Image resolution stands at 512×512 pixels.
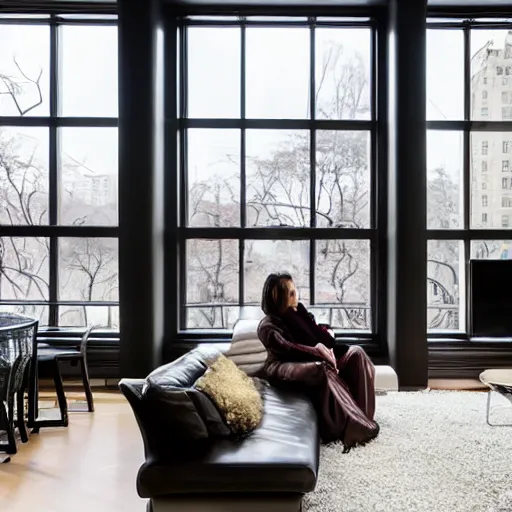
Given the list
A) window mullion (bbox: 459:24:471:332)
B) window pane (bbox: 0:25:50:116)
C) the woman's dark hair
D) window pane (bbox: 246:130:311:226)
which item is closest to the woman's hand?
the woman's dark hair

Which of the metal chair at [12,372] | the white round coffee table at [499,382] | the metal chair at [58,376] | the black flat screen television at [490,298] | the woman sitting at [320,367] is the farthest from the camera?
the black flat screen television at [490,298]

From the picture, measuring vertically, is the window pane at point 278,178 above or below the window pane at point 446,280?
above

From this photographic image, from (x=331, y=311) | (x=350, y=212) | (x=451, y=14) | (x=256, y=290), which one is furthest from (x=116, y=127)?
(x=451, y=14)

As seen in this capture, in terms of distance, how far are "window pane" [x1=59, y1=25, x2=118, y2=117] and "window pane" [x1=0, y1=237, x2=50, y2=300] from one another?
4.60 feet

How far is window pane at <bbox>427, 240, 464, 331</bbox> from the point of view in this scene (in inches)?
226

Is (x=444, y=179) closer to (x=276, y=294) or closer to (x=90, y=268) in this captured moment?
(x=276, y=294)

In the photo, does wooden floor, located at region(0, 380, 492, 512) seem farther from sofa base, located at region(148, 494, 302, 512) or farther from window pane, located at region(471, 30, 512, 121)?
window pane, located at region(471, 30, 512, 121)

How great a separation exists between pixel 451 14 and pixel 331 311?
323 cm

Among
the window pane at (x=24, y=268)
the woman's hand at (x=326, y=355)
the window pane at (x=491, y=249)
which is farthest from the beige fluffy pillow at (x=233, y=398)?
the window pane at (x=491, y=249)

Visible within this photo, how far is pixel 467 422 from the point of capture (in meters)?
4.14

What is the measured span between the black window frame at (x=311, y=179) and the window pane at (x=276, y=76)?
0.08 meters

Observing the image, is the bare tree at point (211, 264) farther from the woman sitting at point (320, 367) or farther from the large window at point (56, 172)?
the woman sitting at point (320, 367)

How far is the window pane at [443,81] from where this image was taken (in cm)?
575

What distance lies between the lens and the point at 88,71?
229 inches
